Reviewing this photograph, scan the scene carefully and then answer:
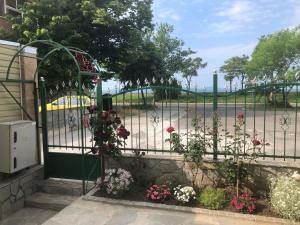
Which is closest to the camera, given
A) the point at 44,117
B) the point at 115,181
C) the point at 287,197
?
the point at 287,197

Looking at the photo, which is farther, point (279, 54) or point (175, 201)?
point (279, 54)

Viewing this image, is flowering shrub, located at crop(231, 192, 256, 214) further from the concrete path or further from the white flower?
the white flower

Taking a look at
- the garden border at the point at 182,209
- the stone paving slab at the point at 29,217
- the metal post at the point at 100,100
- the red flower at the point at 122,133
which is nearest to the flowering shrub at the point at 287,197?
the garden border at the point at 182,209

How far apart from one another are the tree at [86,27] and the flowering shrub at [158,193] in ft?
31.3

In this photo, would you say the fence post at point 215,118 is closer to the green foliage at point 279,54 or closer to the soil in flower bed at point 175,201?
the soil in flower bed at point 175,201

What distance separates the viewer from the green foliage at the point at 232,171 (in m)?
4.87

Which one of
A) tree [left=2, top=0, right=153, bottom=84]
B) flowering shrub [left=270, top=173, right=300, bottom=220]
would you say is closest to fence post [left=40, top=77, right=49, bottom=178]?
flowering shrub [left=270, top=173, right=300, bottom=220]

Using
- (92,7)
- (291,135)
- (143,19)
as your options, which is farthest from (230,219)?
(143,19)

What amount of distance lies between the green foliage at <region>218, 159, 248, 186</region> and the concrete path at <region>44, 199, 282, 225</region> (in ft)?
2.20

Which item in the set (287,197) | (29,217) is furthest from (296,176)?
(29,217)

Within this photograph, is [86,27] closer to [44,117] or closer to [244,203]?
[44,117]

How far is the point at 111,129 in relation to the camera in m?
5.36

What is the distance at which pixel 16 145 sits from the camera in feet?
18.0

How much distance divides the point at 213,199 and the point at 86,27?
12.6 metres
